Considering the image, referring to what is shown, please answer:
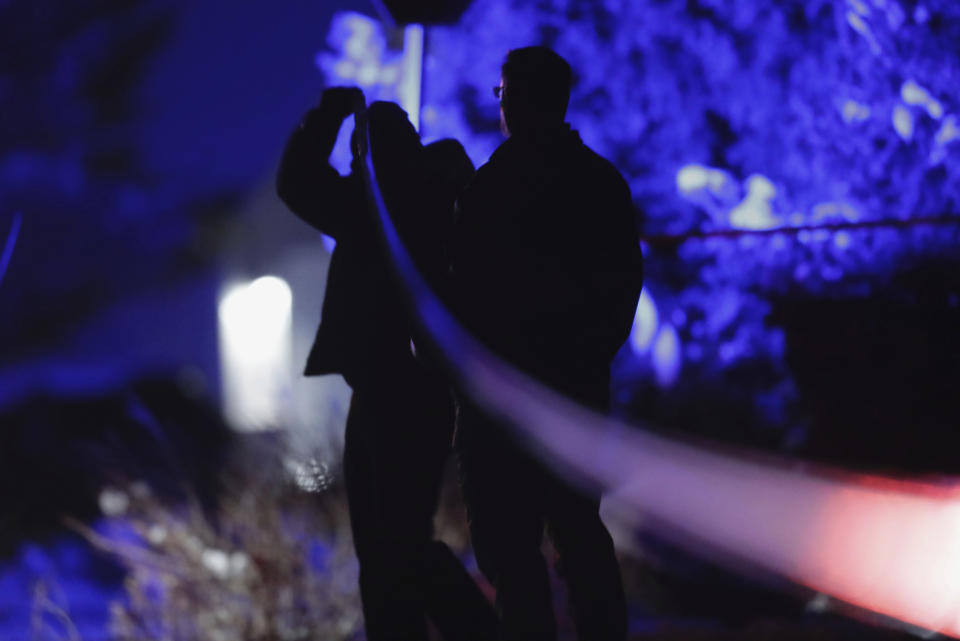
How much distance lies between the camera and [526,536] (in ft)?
5.78

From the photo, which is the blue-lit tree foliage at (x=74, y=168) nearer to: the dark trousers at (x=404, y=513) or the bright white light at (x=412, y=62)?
the bright white light at (x=412, y=62)

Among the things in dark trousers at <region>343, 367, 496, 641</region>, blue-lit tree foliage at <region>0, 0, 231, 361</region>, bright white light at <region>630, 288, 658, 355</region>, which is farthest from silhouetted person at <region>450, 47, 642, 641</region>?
blue-lit tree foliage at <region>0, 0, 231, 361</region>

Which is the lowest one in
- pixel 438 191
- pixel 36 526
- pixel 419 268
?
pixel 36 526

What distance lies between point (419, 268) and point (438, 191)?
20 centimetres

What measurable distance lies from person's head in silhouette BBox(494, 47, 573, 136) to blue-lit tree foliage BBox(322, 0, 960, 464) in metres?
1.44

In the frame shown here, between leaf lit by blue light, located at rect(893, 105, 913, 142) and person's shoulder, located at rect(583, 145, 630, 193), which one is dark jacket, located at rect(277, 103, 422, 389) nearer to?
person's shoulder, located at rect(583, 145, 630, 193)

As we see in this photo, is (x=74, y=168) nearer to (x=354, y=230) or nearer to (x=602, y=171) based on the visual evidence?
(x=354, y=230)

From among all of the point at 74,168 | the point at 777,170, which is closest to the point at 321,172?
the point at 777,170

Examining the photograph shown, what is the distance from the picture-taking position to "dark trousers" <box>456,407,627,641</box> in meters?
1.75

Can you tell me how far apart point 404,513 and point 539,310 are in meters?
0.64

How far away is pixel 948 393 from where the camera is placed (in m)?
3.20

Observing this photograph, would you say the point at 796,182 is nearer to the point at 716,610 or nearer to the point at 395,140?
the point at 716,610

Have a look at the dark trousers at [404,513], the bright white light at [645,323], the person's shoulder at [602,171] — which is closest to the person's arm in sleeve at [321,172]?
the dark trousers at [404,513]

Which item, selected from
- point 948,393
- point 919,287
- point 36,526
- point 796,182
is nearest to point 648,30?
point 796,182
